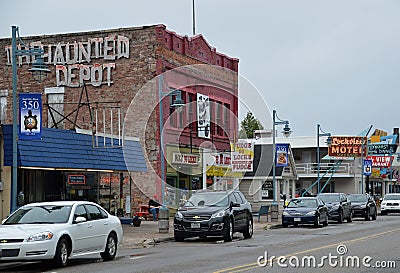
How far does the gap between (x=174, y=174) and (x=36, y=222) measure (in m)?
23.0

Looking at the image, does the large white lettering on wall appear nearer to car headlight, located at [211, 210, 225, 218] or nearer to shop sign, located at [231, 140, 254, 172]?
shop sign, located at [231, 140, 254, 172]

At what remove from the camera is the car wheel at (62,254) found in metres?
16.8

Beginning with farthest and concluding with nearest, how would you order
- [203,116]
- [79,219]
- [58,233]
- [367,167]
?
[367,167] → [203,116] → [79,219] → [58,233]

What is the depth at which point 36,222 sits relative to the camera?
1777 cm

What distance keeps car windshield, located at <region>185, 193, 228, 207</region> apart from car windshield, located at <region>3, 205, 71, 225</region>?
28.7 ft

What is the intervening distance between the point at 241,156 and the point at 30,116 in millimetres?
24927

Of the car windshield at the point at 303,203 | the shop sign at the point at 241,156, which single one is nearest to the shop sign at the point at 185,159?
the shop sign at the point at 241,156

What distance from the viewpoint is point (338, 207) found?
38750 mm

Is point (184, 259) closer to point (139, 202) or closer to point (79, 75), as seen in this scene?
point (139, 202)

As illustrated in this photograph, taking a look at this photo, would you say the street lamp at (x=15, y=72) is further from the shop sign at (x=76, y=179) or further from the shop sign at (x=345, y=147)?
the shop sign at (x=345, y=147)

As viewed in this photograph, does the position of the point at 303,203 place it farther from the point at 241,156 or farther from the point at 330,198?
the point at 241,156

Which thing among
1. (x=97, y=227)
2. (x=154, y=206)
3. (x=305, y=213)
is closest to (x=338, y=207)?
(x=305, y=213)

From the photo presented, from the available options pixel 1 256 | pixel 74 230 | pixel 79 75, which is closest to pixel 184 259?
pixel 74 230

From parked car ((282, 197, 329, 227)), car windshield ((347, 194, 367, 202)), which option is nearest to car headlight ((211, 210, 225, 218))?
parked car ((282, 197, 329, 227))
